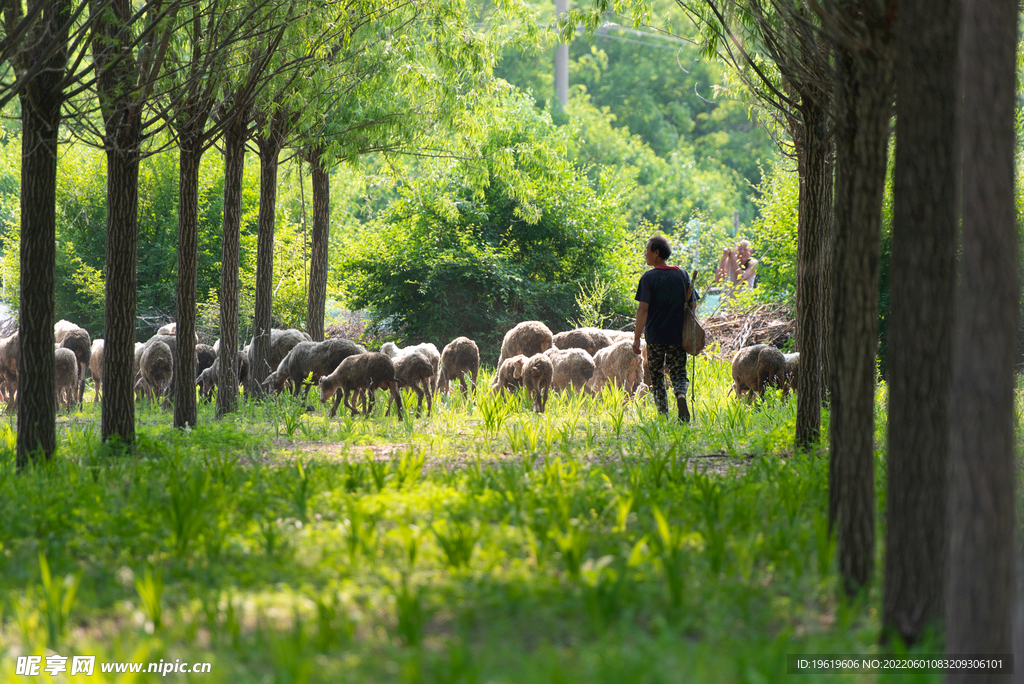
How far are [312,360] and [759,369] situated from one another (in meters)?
5.94

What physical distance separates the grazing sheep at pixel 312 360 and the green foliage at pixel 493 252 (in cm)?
622

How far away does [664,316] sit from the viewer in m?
9.27

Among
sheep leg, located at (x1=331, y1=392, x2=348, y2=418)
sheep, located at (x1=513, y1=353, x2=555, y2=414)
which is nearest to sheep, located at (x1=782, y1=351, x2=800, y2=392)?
sheep, located at (x1=513, y1=353, x2=555, y2=414)

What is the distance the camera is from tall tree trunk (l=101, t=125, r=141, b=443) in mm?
7613

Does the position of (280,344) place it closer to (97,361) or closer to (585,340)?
(97,361)

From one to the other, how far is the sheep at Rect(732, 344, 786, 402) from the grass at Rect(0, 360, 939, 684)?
439cm

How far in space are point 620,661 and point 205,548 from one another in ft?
8.00

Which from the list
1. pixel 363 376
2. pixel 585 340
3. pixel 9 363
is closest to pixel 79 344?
pixel 9 363

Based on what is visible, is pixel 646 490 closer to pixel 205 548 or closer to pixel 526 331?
pixel 205 548

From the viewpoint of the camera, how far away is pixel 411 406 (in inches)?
417

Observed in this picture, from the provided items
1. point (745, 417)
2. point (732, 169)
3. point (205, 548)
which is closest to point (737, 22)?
point (745, 417)

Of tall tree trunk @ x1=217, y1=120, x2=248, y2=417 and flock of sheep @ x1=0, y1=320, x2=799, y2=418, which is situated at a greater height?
tall tree trunk @ x1=217, y1=120, x2=248, y2=417

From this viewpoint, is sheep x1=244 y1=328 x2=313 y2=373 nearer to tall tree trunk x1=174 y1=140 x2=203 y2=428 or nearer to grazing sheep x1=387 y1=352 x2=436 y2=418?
grazing sheep x1=387 y1=352 x2=436 y2=418

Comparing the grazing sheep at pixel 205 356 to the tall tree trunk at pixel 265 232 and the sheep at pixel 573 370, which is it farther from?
the sheep at pixel 573 370
